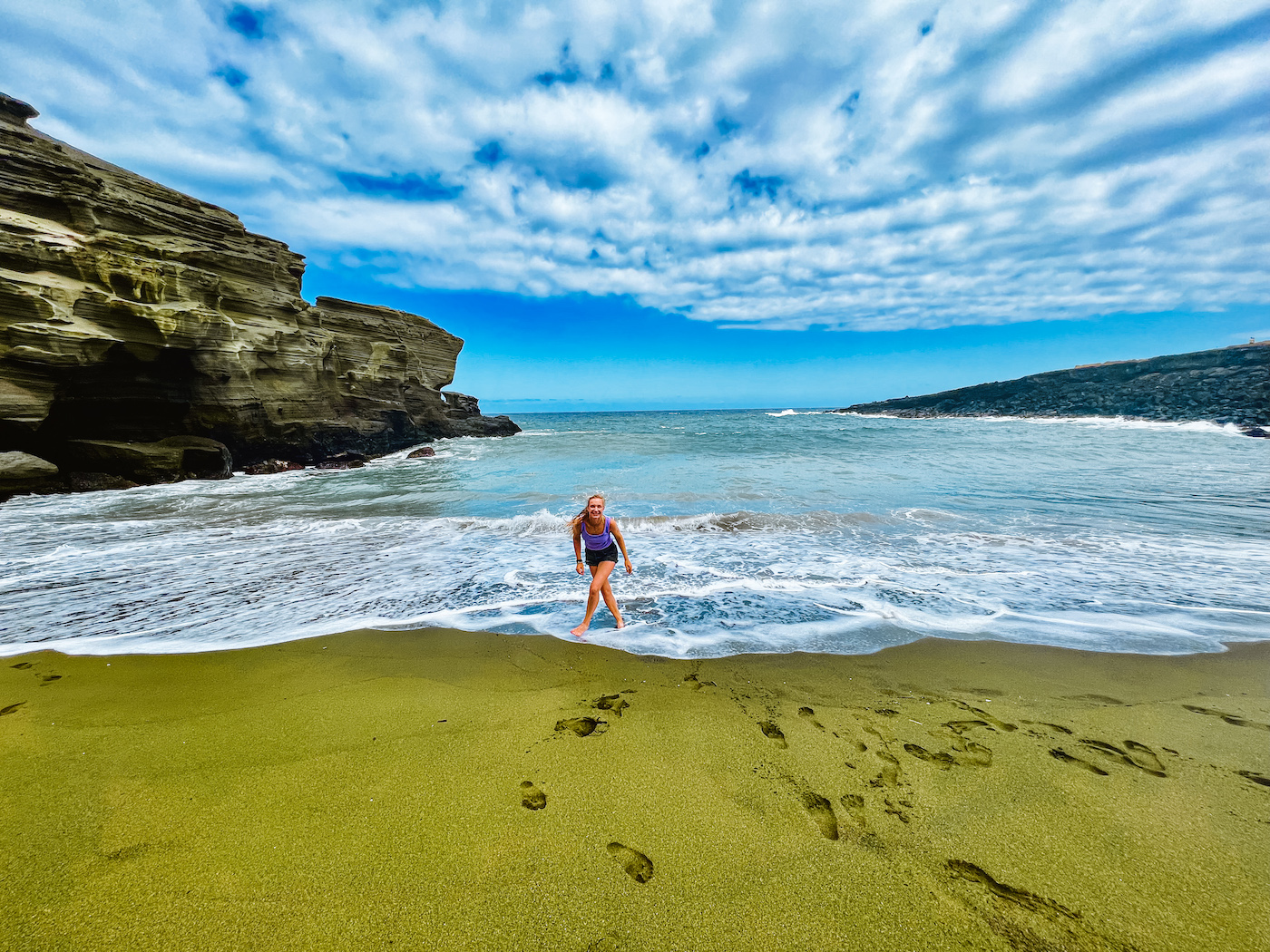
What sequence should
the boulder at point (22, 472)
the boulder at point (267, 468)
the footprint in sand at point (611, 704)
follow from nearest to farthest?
the footprint in sand at point (611, 704), the boulder at point (22, 472), the boulder at point (267, 468)

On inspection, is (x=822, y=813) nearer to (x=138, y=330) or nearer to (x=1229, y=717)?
(x=1229, y=717)

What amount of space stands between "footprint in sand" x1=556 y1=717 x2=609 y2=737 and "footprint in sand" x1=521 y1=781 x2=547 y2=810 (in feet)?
1.77

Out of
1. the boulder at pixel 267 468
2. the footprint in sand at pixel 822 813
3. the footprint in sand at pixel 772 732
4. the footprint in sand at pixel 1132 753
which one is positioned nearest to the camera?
the footprint in sand at pixel 822 813

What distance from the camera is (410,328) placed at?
30.1 meters

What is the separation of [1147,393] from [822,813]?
70.0 meters

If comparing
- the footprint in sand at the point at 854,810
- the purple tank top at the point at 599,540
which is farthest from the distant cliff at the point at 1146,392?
the footprint in sand at the point at 854,810

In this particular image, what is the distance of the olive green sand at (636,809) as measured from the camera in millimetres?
1979

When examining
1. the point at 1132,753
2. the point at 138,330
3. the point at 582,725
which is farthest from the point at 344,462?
the point at 1132,753

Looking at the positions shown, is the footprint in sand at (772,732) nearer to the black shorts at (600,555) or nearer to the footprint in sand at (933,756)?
the footprint in sand at (933,756)

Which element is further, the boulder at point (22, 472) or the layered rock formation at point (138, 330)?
the layered rock formation at point (138, 330)

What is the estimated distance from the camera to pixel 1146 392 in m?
49.3

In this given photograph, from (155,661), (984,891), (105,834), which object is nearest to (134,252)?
(155,661)

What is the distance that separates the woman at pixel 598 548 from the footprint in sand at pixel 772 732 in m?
2.07

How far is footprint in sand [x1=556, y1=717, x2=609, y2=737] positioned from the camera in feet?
10.8
